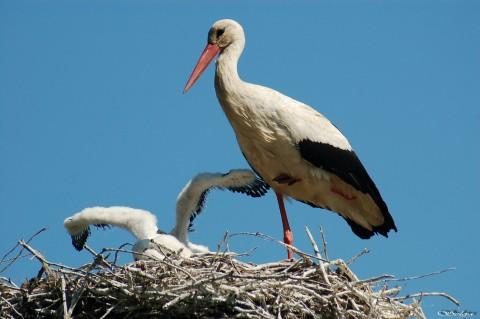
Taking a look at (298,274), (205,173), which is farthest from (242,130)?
(298,274)

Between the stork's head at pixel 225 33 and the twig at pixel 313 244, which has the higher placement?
the stork's head at pixel 225 33

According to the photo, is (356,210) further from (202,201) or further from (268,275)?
(268,275)

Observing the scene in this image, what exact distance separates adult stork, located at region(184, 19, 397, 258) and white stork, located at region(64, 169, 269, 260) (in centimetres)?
18

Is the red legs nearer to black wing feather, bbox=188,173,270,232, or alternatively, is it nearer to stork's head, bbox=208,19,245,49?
black wing feather, bbox=188,173,270,232

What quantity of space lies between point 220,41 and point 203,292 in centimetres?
327

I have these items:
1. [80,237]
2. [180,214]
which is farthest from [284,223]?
[80,237]

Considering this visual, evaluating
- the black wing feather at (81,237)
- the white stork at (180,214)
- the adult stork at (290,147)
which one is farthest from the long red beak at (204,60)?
the black wing feather at (81,237)

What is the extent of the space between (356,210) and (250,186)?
0.94 m

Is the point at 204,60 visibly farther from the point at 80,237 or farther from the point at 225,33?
the point at 80,237

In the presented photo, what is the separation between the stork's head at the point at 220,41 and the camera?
10969 millimetres

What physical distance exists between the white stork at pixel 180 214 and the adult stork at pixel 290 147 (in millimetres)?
185

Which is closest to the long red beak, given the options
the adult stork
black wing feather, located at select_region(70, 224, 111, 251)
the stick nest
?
the adult stork

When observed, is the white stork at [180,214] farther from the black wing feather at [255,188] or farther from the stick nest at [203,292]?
the stick nest at [203,292]

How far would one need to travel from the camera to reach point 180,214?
10.6 metres
